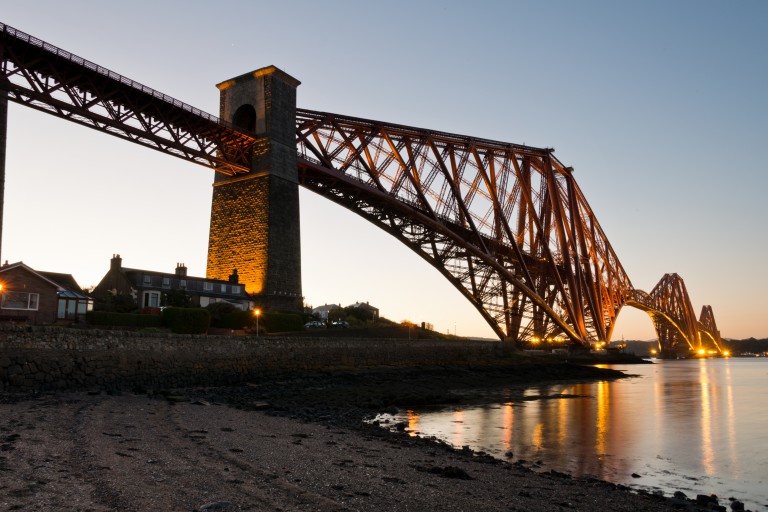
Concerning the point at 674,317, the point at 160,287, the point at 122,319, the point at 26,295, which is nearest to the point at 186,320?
the point at 122,319

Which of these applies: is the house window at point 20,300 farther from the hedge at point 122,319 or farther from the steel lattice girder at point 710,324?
the steel lattice girder at point 710,324

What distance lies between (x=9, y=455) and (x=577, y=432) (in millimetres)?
16827

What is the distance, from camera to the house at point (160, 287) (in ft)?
136

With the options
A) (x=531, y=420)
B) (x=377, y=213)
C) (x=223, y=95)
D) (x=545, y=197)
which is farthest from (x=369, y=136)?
(x=531, y=420)

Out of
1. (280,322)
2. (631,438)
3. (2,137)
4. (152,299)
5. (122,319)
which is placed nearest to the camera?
(631,438)

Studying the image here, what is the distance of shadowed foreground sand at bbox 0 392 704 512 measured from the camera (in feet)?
25.9

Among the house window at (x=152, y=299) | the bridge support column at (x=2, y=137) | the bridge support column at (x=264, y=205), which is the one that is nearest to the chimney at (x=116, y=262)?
the house window at (x=152, y=299)

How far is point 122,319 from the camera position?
3181 cm

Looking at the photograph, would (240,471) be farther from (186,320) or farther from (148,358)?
(186,320)

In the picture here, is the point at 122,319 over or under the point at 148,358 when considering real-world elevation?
over

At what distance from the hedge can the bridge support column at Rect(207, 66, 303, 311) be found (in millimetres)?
7909

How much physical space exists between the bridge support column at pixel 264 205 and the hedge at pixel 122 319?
7.91 m

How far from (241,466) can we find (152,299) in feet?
128

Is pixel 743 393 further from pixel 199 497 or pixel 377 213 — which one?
pixel 199 497
